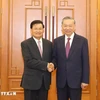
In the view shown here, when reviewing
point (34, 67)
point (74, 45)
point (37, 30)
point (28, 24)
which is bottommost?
point (34, 67)

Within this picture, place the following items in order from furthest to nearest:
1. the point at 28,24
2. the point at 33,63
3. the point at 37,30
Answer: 1. the point at 28,24
2. the point at 37,30
3. the point at 33,63

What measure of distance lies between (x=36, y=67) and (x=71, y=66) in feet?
1.28

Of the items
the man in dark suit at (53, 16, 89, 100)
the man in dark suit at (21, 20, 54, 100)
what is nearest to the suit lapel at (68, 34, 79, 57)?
the man in dark suit at (53, 16, 89, 100)

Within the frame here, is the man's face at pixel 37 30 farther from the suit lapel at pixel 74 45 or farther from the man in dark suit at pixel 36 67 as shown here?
the suit lapel at pixel 74 45

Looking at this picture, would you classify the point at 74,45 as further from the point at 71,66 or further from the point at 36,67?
the point at 36,67

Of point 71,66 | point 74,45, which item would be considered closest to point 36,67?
point 71,66

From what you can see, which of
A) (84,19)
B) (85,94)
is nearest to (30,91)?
(85,94)

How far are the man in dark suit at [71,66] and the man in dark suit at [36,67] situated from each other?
0.46 ft

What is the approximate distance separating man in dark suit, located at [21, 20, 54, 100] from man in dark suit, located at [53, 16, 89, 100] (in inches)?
5.5

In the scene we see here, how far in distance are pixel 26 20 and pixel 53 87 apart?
116cm

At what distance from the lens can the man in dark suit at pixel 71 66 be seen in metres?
2.55

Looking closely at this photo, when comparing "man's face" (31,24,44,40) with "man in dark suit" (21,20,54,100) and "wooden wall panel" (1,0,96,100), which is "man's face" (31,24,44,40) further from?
"wooden wall panel" (1,0,96,100)

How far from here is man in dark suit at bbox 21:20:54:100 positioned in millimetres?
2543

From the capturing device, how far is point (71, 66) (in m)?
2.55
